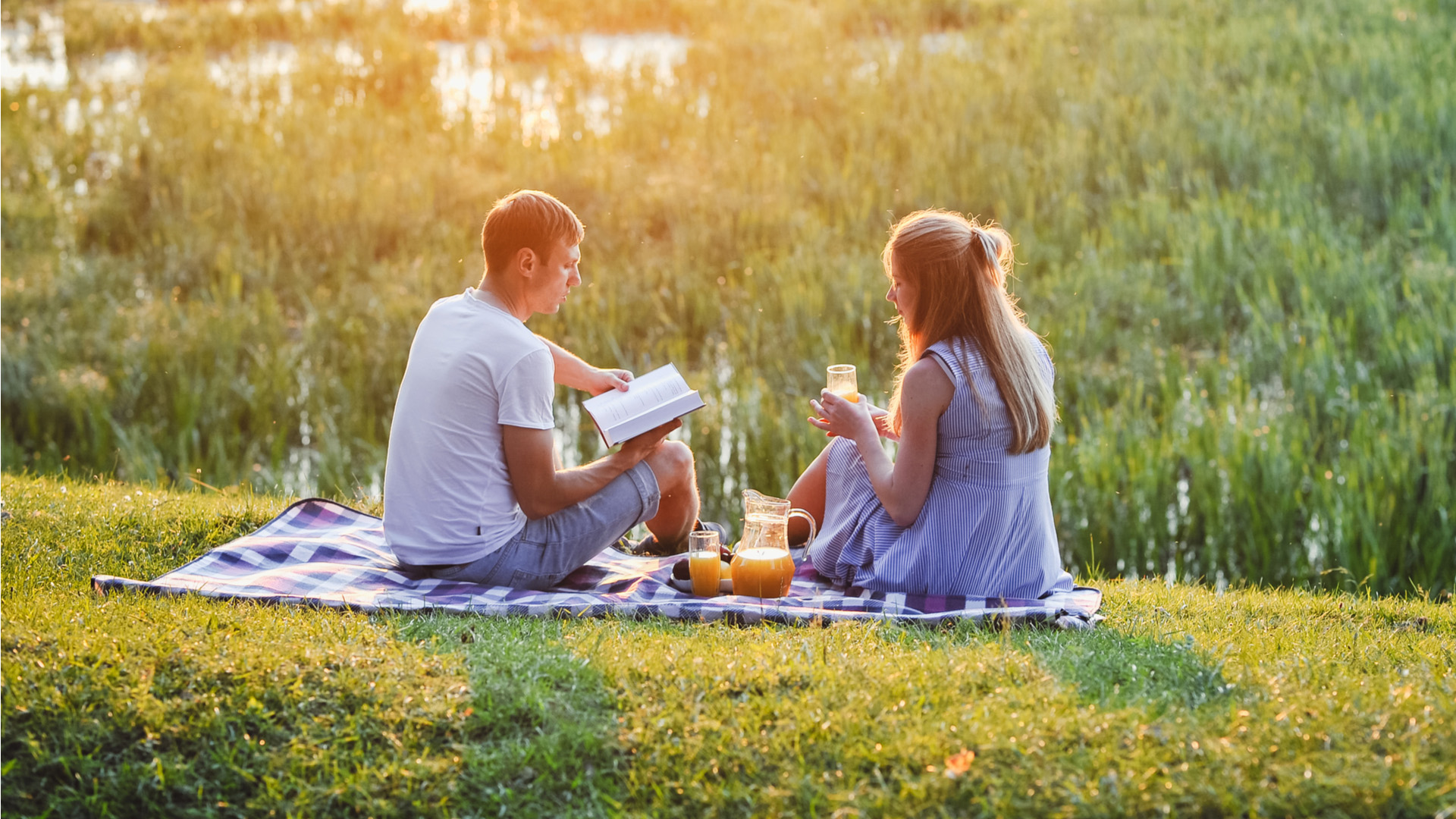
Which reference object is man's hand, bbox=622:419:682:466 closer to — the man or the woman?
the man

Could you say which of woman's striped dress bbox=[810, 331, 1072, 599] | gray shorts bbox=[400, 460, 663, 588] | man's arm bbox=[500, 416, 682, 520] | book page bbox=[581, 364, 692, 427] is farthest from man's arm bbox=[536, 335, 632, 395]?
woman's striped dress bbox=[810, 331, 1072, 599]

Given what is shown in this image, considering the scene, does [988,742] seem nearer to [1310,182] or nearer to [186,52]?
[1310,182]

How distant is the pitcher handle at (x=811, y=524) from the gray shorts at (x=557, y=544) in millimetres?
510

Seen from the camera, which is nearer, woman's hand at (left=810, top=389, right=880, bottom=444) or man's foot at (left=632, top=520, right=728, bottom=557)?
woman's hand at (left=810, top=389, right=880, bottom=444)

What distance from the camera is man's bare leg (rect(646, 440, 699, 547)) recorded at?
4.26 m

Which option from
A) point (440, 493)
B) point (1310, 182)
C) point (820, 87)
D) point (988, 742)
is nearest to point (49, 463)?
point (440, 493)

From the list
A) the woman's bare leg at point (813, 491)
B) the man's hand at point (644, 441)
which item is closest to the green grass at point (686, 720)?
the man's hand at point (644, 441)

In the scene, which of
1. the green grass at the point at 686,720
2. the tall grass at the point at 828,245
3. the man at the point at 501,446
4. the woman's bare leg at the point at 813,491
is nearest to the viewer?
the green grass at the point at 686,720

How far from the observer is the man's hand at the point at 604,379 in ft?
14.1

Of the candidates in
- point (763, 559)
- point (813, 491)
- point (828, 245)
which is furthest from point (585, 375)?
point (828, 245)

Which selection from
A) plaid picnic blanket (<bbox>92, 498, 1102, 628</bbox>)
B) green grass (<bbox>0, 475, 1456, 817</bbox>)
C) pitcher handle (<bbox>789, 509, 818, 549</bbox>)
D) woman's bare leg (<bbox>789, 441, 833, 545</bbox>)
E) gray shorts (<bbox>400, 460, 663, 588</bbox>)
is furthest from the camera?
woman's bare leg (<bbox>789, 441, 833, 545</bbox>)

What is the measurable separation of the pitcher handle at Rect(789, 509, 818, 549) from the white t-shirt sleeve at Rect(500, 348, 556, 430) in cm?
90

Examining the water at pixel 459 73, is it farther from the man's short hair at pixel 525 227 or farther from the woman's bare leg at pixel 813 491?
the man's short hair at pixel 525 227

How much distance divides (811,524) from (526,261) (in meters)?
1.29
